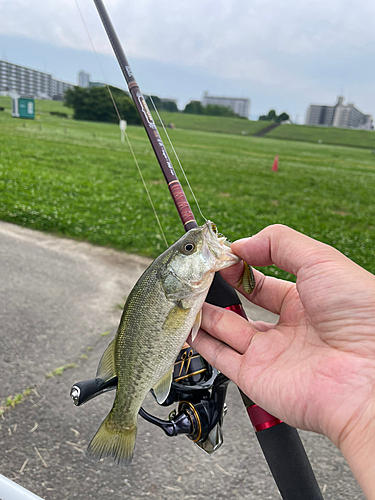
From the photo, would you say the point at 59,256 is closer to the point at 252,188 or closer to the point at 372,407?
the point at 372,407

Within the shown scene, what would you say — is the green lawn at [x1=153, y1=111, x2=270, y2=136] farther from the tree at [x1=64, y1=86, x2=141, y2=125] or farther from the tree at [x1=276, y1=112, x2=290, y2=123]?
the tree at [x1=64, y1=86, x2=141, y2=125]

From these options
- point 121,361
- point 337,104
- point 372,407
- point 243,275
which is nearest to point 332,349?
point 372,407

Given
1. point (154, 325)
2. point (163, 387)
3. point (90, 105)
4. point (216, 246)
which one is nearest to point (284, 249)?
point (216, 246)

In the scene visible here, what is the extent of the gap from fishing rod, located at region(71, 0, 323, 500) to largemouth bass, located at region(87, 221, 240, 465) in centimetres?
10

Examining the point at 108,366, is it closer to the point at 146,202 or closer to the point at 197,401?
the point at 197,401

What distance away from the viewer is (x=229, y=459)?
324cm

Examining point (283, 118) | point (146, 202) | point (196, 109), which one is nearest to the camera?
point (146, 202)

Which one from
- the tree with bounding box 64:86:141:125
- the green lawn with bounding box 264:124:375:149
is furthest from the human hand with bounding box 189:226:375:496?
the green lawn with bounding box 264:124:375:149

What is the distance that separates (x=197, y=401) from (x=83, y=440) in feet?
6.15

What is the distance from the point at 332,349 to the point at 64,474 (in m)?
2.42

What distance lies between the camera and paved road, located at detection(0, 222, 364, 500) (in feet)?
9.61

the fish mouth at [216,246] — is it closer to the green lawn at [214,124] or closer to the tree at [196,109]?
the green lawn at [214,124]

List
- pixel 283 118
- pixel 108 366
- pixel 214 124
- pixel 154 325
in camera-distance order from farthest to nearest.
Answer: pixel 283 118 < pixel 214 124 < pixel 108 366 < pixel 154 325

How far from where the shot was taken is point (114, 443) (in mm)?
1586
